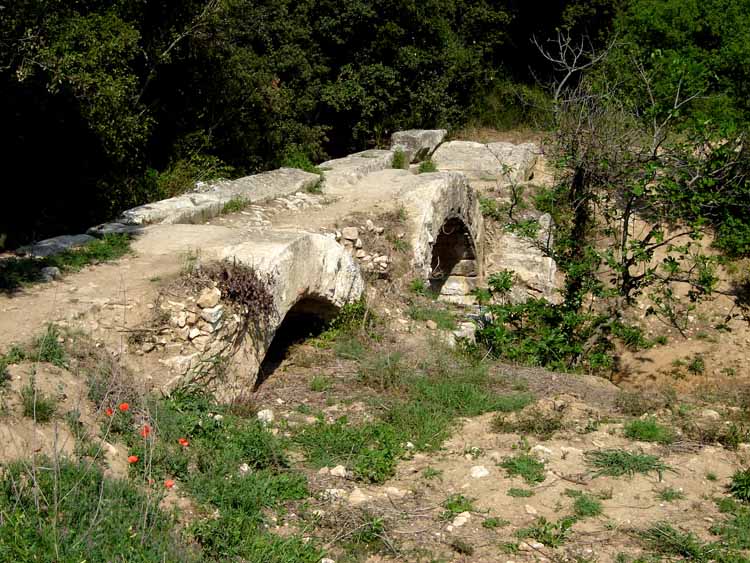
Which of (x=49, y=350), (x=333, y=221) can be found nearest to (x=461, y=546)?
(x=49, y=350)

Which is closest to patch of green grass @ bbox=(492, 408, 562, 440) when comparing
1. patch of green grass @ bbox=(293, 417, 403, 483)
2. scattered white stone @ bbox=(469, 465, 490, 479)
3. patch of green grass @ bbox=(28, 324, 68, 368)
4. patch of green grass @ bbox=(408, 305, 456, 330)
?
scattered white stone @ bbox=(469, 465, 490, 479)

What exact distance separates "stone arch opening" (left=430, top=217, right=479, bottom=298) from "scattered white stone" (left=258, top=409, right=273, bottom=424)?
6765mm

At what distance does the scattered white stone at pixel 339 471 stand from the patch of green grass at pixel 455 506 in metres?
0.71

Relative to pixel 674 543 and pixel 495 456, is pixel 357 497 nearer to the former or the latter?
pixel 495 456

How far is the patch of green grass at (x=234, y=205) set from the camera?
9.18 meters

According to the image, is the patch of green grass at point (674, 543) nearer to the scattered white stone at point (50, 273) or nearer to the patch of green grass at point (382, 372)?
the patch of green grass at point (382, 372)

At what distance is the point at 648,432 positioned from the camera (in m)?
6.23

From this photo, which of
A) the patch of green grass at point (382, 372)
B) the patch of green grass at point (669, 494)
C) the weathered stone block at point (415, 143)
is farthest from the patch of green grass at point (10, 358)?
the weathered stone block at point (415, 143)

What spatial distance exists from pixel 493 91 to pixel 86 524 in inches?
710

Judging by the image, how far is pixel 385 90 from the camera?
17.9 meters

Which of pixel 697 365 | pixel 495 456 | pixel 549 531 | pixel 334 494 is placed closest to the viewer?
pixel 549 531

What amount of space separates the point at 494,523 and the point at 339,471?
1.11 meters

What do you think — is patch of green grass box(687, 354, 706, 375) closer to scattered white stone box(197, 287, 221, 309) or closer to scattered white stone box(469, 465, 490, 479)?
scattered white stone box(469, 465, 490, 479)

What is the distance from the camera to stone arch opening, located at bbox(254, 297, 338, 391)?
7.99 metres
